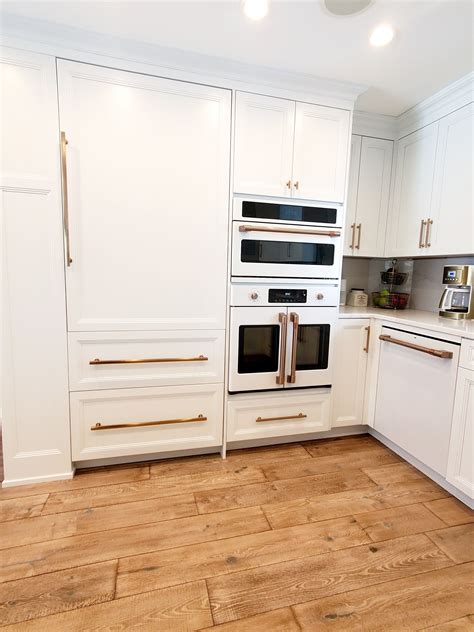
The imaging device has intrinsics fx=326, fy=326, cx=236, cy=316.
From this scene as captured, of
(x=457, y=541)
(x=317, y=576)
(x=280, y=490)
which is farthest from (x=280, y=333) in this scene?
(x=457, y=541)

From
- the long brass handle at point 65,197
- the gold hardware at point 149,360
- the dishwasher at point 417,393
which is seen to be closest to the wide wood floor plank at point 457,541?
the dishwasher at point 417,393

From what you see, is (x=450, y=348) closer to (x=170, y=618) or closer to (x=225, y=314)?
(x=225, y=314)

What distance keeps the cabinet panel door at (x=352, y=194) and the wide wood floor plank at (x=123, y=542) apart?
6.54 feet

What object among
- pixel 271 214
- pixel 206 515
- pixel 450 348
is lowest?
pixel 206 515

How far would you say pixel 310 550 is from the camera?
1.46 m

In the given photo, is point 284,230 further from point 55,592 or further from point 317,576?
point 55,592

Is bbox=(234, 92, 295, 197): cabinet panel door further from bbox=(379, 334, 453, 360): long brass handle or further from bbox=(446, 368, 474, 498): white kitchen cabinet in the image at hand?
bbox=(446, 368, 474, 498): white kitchen cabinet

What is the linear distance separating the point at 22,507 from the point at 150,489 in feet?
2.07

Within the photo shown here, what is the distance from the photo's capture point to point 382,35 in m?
1.61

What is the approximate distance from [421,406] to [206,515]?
4.56 feet

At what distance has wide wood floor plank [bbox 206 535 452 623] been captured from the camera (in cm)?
122

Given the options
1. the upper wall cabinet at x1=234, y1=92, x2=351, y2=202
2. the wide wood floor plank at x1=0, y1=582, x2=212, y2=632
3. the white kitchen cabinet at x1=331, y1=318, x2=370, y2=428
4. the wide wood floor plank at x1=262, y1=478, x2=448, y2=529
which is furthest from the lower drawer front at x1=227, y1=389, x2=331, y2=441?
the upper wall cabinet at x1=234, y1=92, x2=351, y2=202

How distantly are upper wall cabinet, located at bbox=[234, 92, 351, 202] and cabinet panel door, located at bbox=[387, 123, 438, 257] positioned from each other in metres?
0.67

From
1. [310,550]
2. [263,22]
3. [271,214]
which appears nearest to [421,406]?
[310,550]
